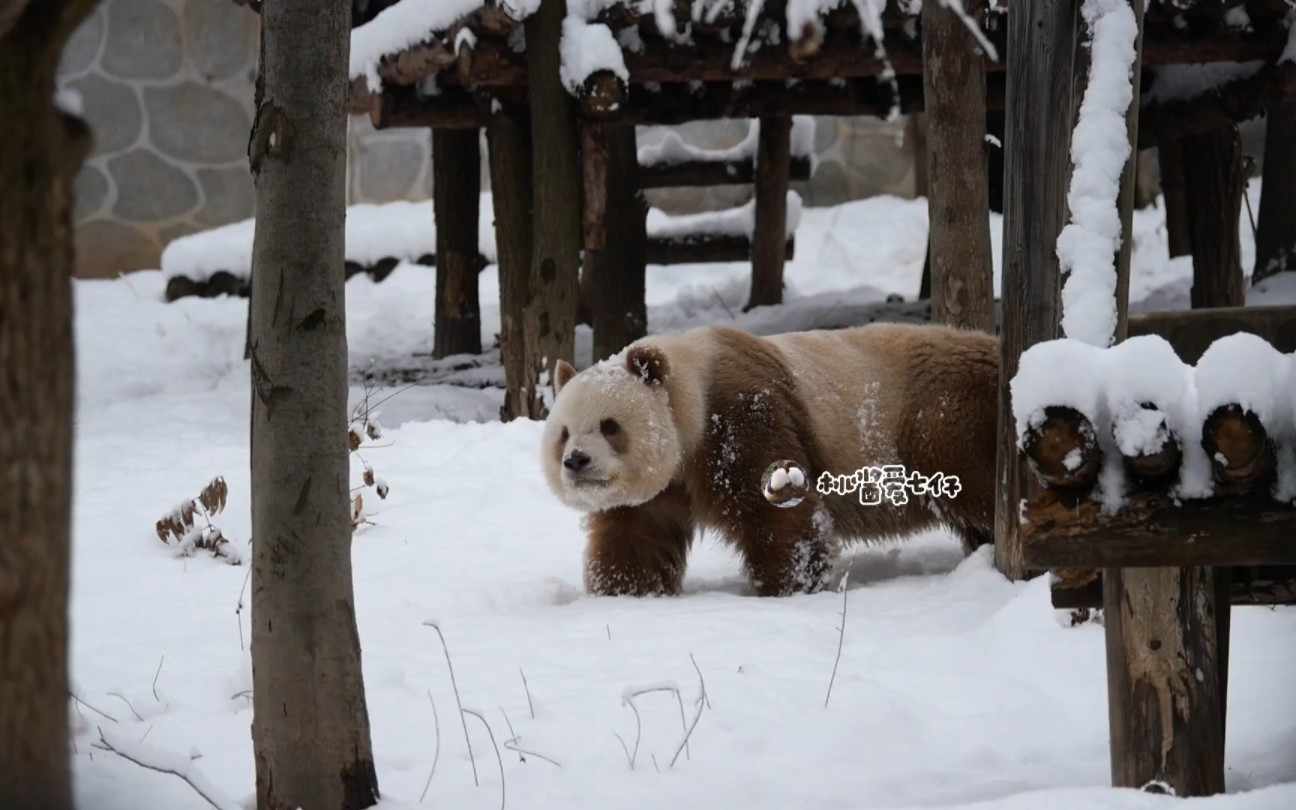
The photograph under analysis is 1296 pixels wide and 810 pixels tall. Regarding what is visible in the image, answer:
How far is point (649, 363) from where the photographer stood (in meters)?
5.11

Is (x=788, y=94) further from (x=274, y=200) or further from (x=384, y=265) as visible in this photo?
(x=384, y=265)

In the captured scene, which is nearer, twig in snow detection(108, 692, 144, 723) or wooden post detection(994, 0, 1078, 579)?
twig in snow detection(108, 692, 144, 723)

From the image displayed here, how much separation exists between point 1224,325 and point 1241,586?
0.72 m

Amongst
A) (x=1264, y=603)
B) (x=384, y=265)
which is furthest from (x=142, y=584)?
(x=384, y=265)

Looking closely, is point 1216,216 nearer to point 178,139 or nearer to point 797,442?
point 797,442

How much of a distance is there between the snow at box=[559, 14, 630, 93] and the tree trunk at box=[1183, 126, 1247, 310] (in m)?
4.39

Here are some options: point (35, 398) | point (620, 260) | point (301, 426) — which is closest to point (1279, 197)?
point (620, 260)

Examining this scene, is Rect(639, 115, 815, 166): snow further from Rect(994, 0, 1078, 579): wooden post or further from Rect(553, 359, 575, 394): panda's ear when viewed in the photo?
Rect(994, 0, 1078, 579): wooden post

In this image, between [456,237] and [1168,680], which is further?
[456,237]

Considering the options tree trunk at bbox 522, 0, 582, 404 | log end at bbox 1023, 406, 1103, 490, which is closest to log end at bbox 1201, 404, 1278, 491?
log end at bbox 1023, 406, 1103, 490

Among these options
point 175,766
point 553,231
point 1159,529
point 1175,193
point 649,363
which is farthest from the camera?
point 1175,193

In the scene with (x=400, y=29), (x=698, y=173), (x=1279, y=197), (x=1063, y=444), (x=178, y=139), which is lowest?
(x=1063, y=444)

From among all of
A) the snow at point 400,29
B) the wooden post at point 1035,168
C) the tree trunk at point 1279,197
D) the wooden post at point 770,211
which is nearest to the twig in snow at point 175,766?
the wooden post at point 1035,168

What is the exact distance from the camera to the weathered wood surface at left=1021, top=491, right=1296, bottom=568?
2.52 metres
